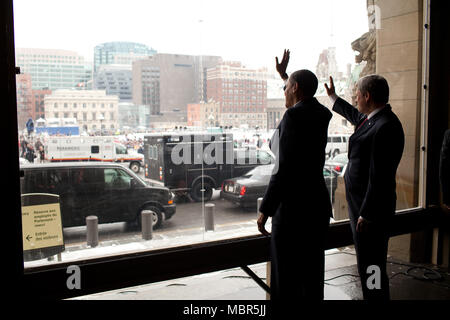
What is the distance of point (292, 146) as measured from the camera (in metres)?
2.26

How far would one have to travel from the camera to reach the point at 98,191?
294 cm

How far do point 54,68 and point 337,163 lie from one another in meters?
3.01

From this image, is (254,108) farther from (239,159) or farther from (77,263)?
(77,263)

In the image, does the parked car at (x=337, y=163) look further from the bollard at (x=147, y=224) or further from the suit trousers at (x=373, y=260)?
the bollard at (x=147, y=224)

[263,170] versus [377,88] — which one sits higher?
[377,88]

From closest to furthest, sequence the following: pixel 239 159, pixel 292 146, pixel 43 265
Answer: pixel 292 146 → pixel 43 265 → pixel 239 159

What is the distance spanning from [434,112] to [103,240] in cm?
353

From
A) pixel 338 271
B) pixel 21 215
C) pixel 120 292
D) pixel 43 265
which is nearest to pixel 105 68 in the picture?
→ pixel 21 215

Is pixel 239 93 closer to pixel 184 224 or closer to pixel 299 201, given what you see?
pixel 184 224

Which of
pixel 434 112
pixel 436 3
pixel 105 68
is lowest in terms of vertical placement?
pixel 434 112

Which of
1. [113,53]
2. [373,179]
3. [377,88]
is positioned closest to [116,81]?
[113,53]

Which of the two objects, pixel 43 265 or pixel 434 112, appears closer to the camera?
pixel 43 265

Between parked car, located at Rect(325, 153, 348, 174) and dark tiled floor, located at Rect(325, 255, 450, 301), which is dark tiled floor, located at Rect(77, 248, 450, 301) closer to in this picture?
dark tiled floor, located at Rect(325, 255, 450, 301)

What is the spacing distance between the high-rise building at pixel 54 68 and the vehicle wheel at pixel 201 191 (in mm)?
1164
